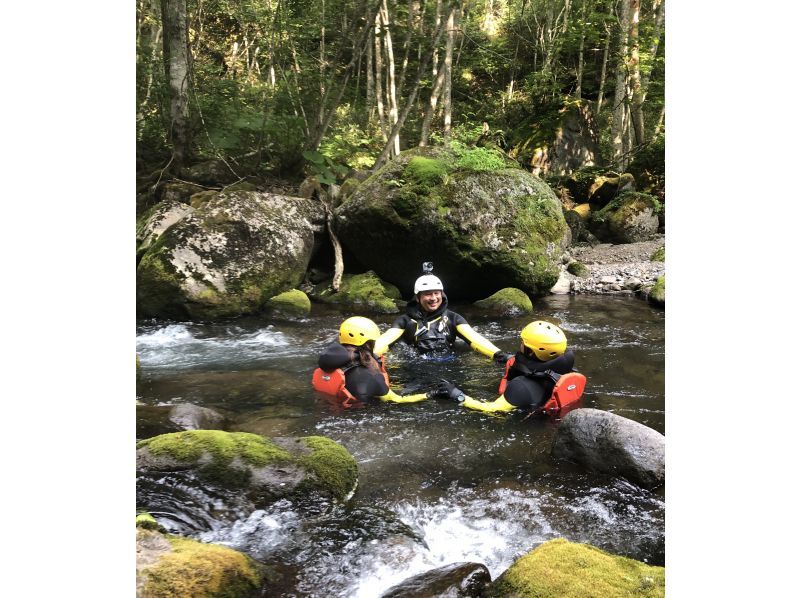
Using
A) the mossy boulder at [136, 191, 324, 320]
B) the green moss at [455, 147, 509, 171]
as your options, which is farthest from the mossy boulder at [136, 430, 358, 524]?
the green moss at [455, 147, 509, 171]

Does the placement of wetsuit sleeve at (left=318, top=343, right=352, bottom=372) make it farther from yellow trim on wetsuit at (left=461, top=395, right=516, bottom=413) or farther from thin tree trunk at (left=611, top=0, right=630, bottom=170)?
thin tree trunk at (left=611, top=0, right=630, bottom=170)

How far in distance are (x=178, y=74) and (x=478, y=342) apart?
6.79m

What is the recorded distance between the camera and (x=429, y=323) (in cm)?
739

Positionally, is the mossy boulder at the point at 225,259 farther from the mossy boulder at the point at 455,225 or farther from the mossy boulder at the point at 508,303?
the mossy boulder at the point at 508,303

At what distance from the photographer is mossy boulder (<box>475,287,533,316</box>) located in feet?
32.7

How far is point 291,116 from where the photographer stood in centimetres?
1228

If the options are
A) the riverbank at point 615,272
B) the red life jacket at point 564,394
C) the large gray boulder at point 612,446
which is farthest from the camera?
the riverbank at point 615,272

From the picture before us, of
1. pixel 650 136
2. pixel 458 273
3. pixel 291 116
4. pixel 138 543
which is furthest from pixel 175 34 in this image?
pixel 650 136

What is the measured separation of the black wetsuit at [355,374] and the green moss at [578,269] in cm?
831

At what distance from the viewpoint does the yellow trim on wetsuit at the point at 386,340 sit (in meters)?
6.75

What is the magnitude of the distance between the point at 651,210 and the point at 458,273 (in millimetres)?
8204

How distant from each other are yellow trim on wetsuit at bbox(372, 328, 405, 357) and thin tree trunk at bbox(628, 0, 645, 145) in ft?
38.3

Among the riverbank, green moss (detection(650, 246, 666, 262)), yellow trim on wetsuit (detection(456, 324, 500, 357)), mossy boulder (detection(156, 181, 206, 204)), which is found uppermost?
mossy boulder (detection(156, 181, 206, 204))

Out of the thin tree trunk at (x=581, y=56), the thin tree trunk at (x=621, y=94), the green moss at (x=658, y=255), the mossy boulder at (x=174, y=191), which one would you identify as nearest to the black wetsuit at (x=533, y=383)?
the mossy boulder at (x=174, y=191)
